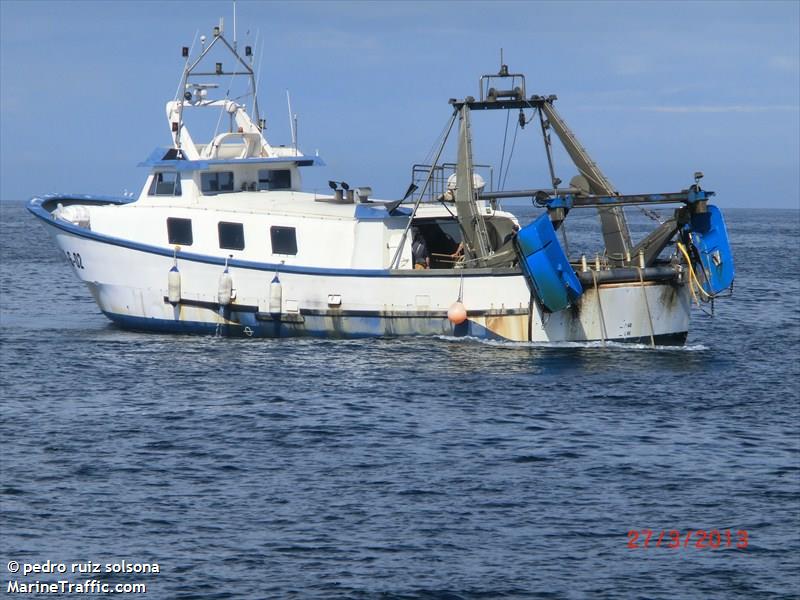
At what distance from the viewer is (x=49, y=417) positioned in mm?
23359

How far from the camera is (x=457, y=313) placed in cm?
2853

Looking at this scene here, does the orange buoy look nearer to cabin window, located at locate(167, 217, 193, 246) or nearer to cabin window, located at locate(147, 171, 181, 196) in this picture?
cabin window, located at locate(167, 217, 193, 246)

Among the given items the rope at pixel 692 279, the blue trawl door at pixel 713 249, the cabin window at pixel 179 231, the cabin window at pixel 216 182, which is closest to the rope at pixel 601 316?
the rope at pixel 692 279

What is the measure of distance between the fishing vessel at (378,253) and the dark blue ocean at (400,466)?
2.28 ft

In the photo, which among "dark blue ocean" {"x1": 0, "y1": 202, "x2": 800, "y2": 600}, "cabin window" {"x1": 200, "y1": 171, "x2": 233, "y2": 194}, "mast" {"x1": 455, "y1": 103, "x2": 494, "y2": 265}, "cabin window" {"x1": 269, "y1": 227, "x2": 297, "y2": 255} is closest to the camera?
"dark blue ocean" {"x1": 0, "y1": 202, "x2": 800, "y2": 600}

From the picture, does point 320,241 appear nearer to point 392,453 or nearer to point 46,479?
point 392,453

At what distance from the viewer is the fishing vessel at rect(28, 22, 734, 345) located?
28.0m

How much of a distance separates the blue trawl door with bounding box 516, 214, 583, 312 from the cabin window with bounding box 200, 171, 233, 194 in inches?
342

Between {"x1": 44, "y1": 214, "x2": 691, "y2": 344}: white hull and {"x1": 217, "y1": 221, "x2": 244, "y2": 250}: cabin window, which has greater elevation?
{"x1": 217, "y1": 221, "x2": 244, "y2": 250}: cabin window

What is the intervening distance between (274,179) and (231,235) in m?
3.57

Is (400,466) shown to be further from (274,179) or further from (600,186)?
(274,179)

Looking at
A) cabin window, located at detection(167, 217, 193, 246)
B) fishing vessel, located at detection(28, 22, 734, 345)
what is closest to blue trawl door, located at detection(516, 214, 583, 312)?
fishing vessel, located at detection(28, 22, 734, 345)

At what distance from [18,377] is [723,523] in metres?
15.2

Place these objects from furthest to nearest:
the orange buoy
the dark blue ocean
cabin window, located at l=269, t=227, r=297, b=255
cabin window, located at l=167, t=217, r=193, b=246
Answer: cabin window, located at l=167, t=217, r=193, b=246, cabin window, located at l=269, t=227, r=297, b=255, the orange buoy, the dark blue ocean
